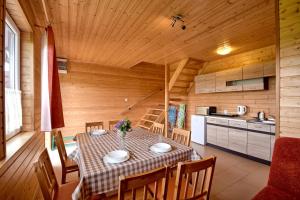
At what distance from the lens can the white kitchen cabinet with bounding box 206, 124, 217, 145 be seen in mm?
4141

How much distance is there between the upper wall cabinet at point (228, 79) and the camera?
12.6 feet

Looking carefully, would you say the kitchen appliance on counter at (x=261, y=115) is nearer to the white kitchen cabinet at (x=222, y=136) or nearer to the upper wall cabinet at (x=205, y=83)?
the white kitchen cabinet at (x=222, y=136)

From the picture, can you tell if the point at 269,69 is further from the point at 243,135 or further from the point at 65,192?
the point at 65,192

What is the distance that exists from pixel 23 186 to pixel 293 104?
9.85 feet

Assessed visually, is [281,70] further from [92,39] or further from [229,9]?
[92,39]

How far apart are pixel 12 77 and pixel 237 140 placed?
14.2ft

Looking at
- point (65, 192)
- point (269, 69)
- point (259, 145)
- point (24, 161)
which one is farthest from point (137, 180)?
point (269, 69)

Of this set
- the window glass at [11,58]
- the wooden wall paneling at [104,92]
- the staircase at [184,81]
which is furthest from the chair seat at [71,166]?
the staircase at [184,81]

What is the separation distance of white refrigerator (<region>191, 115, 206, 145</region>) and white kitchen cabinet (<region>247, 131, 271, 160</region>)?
1.23 m

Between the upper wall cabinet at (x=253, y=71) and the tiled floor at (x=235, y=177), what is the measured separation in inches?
75.5

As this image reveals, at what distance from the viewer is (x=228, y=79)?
4.07 meters

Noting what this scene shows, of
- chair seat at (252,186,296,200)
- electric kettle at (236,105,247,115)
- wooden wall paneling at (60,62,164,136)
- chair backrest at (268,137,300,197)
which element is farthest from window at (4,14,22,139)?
electric kettle at (236,105,247,115)

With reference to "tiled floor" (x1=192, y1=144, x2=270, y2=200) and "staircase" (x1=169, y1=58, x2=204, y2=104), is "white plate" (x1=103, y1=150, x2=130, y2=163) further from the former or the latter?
"staircase" (x1=169, y1=58, x2=204, y2=104)

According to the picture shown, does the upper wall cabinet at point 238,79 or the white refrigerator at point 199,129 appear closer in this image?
the upper wall cabinet at point 238,79
